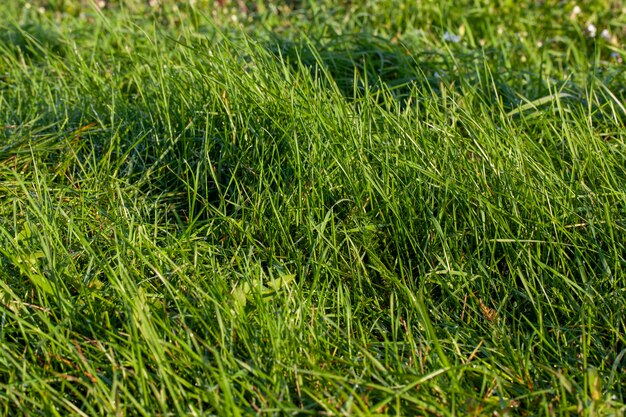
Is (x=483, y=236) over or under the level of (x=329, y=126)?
under

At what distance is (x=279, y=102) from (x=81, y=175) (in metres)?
0.74

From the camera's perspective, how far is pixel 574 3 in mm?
4652

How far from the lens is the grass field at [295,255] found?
187 cm

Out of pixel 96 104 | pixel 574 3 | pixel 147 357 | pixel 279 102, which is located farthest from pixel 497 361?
pixel 574 3

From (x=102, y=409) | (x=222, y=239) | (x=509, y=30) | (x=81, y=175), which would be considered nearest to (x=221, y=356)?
(x=102, y=409)

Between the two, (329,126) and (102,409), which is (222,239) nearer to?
(329,126)

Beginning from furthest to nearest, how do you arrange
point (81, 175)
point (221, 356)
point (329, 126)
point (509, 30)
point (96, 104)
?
point (509, 30)
point (96, 104)
point (81, 175)
point (329, 126)
point (221, 356)

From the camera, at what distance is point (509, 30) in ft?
14.4

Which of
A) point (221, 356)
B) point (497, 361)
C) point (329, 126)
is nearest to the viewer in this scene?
point (221, 356)

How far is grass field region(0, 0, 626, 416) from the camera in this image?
1871 millimetres

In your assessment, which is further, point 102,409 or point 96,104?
point 96,104

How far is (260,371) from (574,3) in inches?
140

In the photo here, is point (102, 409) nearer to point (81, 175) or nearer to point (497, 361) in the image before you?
point (497, 361)

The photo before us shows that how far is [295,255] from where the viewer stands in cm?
236
